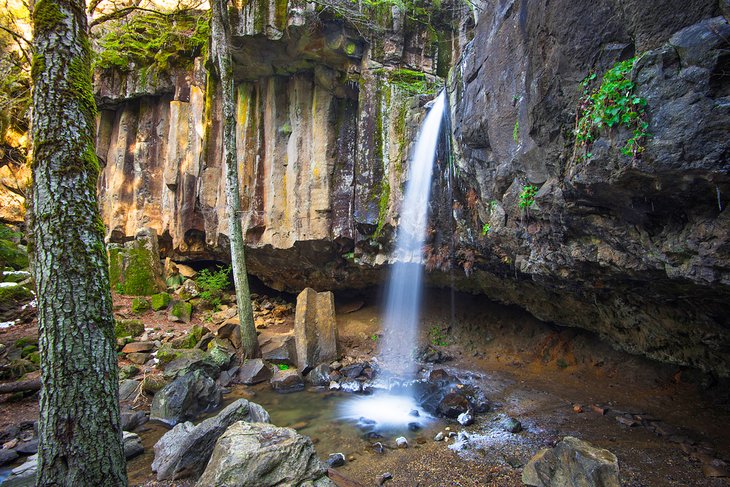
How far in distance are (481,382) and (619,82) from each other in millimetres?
7136

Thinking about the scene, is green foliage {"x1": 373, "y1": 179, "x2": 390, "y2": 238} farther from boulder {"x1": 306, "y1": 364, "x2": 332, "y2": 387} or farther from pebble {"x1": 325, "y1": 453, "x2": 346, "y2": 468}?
pebble {"x1": 325, "y1": 453, "x2": 346, "y2": 468}

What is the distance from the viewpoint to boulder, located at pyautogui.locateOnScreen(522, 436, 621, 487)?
393 centimetres

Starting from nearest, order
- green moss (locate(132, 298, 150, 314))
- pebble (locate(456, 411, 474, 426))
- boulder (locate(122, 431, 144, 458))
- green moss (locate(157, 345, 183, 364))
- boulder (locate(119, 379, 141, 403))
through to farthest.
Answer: boulder (locate(122, 431, 144, 458)), pebble (locate(456, 411, 474, 426)), boulder (locate(119, 379, 141, 403)), green moss (locate(157, 345, 183, 364)), green moss (locate(132, 298, 150, 314))

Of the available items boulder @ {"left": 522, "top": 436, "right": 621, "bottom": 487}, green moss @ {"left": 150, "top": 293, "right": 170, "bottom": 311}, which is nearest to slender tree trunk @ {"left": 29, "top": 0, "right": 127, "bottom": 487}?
boulder @ {"left": 522, "top": 436, "right": 621, "bottom": 487}

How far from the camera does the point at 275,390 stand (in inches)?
348

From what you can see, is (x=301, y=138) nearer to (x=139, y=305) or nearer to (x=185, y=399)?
(x=139, y=305)

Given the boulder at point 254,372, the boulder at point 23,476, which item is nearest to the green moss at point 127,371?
the boulder at point 254,372

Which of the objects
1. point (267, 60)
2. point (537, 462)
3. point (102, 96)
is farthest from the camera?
point (102, 96)

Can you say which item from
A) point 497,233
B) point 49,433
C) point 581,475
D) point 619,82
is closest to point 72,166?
point 49,433

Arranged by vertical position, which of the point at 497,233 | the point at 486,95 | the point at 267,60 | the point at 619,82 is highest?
the point at 267,60

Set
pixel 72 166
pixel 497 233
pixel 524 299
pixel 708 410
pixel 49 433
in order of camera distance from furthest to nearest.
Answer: pixel 524 299
pixel 497 233
pixel 708 410
pixel 72 166
pixel 49 433

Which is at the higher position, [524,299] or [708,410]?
[524,299]

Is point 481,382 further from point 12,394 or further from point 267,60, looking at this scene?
point 267,60

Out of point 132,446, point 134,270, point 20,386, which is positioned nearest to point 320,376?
point 132,446
